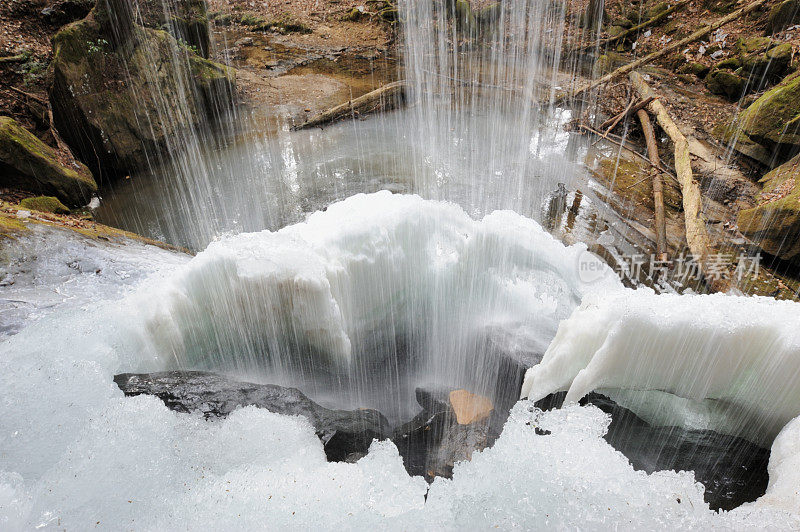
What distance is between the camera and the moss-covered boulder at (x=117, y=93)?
6238 mm

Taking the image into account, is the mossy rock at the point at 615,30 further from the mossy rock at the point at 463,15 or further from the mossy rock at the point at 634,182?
the mossy rock at the point at 634,182

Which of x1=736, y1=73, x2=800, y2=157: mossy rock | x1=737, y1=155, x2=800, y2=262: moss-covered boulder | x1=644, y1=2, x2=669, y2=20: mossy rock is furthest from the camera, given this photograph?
x1=644, y1=2, x2=669, y2=20: mossy rock

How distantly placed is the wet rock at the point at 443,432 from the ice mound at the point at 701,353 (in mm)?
803

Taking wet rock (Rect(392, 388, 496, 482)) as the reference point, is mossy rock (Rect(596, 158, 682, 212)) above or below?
above

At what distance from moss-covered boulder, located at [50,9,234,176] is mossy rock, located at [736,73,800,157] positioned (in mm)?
10110

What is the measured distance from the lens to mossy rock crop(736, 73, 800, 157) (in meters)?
6.07

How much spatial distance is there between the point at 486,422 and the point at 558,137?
680 centimetres

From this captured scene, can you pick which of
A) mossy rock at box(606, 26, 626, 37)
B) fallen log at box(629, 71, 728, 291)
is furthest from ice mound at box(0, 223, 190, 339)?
mossy rock at box(606, 26, 626, 37)

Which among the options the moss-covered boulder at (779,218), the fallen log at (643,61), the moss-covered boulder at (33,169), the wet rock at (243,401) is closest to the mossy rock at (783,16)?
the fallen log at (643,61)

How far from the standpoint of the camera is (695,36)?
381 inches

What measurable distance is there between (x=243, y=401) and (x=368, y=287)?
1.53 m

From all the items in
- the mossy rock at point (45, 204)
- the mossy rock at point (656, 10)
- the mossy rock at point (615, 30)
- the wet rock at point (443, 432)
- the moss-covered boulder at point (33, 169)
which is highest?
the mossy rock at point (656, 10)

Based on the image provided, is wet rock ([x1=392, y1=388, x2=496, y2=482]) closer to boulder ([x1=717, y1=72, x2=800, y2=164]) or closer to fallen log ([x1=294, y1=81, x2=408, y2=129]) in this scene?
boulder ([x1=717, y1=72, x2=800, y2=164])

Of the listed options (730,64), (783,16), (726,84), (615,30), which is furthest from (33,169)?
(615,30)
